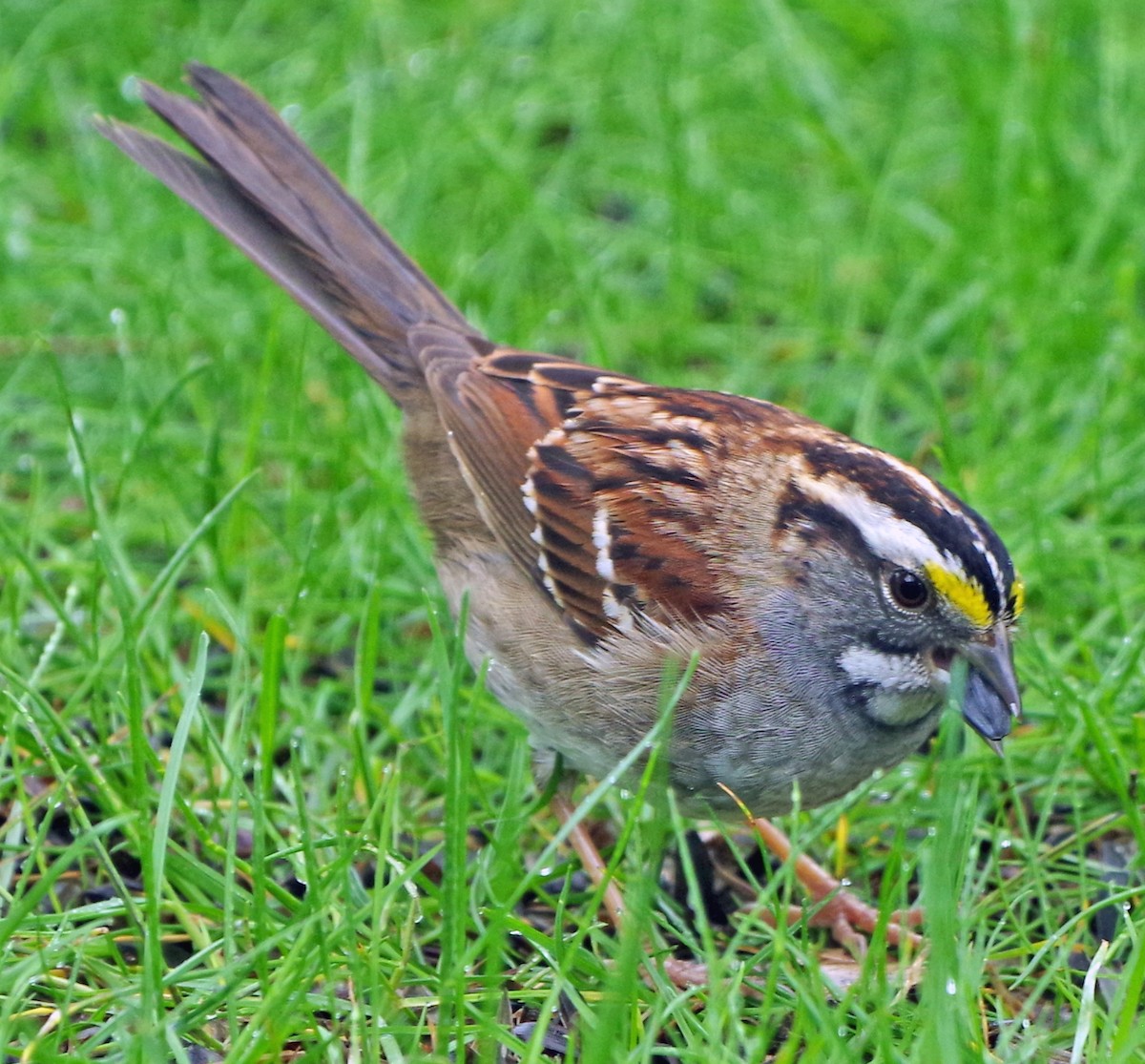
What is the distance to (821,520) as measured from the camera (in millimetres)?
3145

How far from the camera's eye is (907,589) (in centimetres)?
298

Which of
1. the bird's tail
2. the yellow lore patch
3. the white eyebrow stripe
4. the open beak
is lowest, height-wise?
the open beak

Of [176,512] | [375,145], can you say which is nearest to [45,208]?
[375,145]

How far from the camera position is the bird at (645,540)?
3018mm

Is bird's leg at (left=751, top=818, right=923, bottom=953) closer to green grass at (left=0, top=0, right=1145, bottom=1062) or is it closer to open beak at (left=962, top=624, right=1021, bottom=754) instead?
green grass at (left=0, top=0, right=1145, bottom=1062)

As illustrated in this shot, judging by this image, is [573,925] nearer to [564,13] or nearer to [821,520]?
[821,520]

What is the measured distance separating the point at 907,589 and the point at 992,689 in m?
0.23

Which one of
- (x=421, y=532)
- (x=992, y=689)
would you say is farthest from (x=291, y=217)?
(x=992, y=689)

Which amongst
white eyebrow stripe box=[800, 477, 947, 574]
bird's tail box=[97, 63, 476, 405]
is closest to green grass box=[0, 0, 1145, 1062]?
bird's tail box=[97, 63, 476, 405]

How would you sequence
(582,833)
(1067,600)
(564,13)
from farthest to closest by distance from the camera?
(564,13) → (1067,600) → (582,833)

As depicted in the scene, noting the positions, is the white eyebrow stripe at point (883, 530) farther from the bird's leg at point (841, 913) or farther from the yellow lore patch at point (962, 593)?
the bird's leg at point (841, 913)

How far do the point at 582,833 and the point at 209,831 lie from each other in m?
0.76

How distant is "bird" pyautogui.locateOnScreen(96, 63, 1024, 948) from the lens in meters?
3.02

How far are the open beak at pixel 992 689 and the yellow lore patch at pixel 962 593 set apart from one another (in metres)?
0.05
